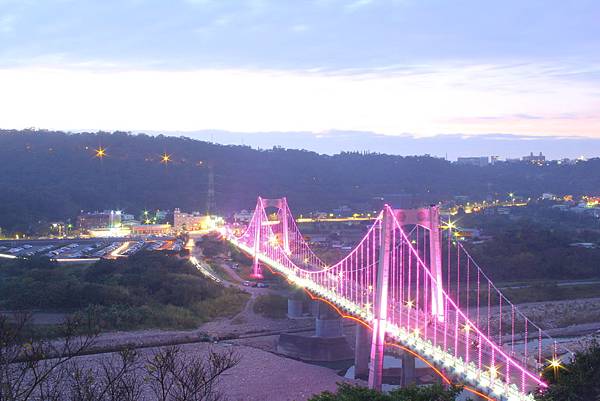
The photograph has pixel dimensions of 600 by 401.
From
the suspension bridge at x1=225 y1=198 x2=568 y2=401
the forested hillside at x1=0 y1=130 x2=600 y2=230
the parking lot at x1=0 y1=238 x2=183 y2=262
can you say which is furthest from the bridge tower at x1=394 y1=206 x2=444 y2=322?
the forested hillside at x1=0 y1=130 x2=600 y2=230

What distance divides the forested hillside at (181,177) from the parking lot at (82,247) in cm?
352

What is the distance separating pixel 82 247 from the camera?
29.6 m

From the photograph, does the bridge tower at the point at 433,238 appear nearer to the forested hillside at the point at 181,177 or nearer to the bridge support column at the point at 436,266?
the bridge support column at the point at 436,266

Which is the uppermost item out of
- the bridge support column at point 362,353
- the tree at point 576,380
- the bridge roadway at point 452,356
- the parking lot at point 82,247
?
the tree at point 576,380

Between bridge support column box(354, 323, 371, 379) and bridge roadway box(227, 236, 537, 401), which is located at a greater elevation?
bridge roadway box(227, 236, 537, 401)

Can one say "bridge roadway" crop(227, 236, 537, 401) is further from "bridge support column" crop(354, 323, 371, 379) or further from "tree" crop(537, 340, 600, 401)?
"bridge support column" crop(354, 323, 371, 379)

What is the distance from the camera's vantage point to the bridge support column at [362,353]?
1371cm

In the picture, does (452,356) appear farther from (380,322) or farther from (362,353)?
(362,353)

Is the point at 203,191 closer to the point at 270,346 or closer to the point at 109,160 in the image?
the point at 109,160

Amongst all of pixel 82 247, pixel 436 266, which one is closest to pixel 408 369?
pixel 436 266

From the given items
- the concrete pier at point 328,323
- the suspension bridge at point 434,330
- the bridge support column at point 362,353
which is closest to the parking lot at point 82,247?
the suspension bridge at point 434,330

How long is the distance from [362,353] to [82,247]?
18.5 metres

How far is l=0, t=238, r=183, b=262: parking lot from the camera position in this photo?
26378 millimetres

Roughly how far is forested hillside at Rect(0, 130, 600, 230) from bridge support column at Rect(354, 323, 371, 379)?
23043 mm
